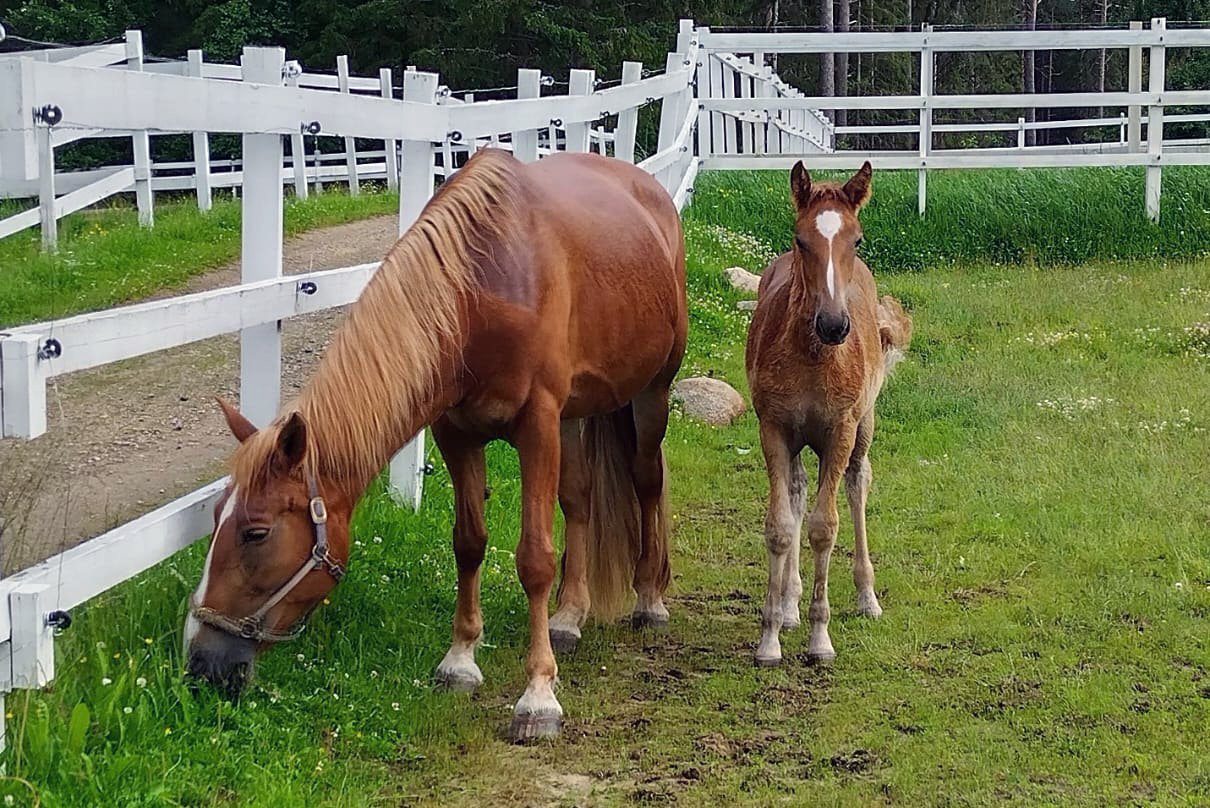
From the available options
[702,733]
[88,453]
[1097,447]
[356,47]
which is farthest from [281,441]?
[356,47]

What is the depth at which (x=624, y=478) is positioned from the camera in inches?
226

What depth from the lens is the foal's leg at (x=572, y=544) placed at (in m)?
5.43

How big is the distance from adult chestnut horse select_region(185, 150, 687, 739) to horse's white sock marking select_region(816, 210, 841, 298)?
794 millimetres


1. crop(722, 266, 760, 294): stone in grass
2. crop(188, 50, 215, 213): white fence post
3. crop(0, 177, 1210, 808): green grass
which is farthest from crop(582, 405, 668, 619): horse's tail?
crop(188, 50, 215, 213): white fence post

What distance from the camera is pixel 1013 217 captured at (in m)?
13.5

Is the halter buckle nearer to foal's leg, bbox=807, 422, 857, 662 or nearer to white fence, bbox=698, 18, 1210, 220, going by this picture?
foal's leg, bbox=807, 422, 857, 662

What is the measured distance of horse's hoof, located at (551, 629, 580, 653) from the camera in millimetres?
5395

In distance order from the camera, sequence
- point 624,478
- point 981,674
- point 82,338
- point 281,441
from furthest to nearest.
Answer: point 624,478, point 981,674, point 281,441, point 82,338

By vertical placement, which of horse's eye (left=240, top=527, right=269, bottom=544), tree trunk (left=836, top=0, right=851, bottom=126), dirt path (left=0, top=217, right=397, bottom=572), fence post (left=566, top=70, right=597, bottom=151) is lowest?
dirt path (left=0, top=217, right=397, bottom=572)

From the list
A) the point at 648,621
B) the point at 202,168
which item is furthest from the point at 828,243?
the point at 202,168

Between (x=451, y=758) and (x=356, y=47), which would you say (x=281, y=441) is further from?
(x=356, y=47)

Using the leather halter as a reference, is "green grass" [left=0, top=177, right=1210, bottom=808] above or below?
below

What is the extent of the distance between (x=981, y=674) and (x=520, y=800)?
185cm

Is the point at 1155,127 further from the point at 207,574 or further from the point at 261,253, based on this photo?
the point at 207,574
